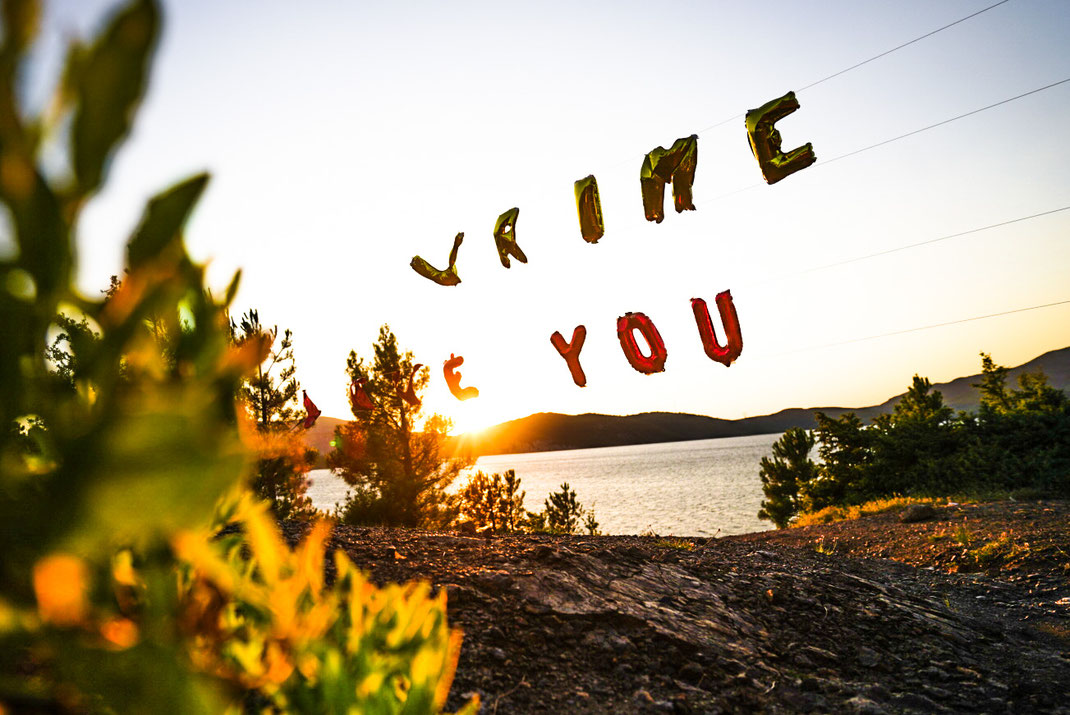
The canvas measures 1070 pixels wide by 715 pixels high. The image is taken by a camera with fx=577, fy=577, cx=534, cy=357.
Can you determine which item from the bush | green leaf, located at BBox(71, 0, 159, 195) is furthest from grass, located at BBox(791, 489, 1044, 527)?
green leaf, located at BBox(71, 0, 159, 195)

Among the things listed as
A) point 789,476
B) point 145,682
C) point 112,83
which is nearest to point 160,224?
point 112,83

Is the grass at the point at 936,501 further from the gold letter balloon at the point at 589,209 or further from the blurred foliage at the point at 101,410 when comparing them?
the blurred foliage at the point at 101,410

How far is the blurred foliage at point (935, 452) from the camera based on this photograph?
16.5 m

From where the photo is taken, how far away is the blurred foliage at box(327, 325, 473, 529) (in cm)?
2125

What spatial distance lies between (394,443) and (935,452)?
1917 centimetres

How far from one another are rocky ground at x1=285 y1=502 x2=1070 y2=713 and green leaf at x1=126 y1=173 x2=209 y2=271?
3342 mm

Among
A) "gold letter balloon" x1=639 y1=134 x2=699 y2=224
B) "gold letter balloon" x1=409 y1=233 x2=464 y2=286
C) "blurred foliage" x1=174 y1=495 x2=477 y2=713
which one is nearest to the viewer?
"blurred foliage" x1=174 y1=495 x2=477 y2=713

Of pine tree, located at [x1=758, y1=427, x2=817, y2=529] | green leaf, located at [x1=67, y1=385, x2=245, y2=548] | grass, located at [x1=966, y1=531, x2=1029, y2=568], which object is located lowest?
pine tree, located at [x1=758, y1=427, x2=817, y2=529]

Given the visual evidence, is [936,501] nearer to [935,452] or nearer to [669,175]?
[935,452]

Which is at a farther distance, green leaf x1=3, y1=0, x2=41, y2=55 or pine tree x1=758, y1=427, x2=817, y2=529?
pine tree x1=758, y1=427, x2=817, y2=529

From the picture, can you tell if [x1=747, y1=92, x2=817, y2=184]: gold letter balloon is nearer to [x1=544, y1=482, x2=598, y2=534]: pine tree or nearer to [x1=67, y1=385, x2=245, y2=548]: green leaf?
[x1=67, y1=385, x2=245, y2=548]: green leaf

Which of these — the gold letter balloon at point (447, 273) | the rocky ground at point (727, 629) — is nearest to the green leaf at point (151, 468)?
the rocky ground at point (727, 629)

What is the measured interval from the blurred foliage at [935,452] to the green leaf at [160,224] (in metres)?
18.6

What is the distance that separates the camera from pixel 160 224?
491 millimetres
